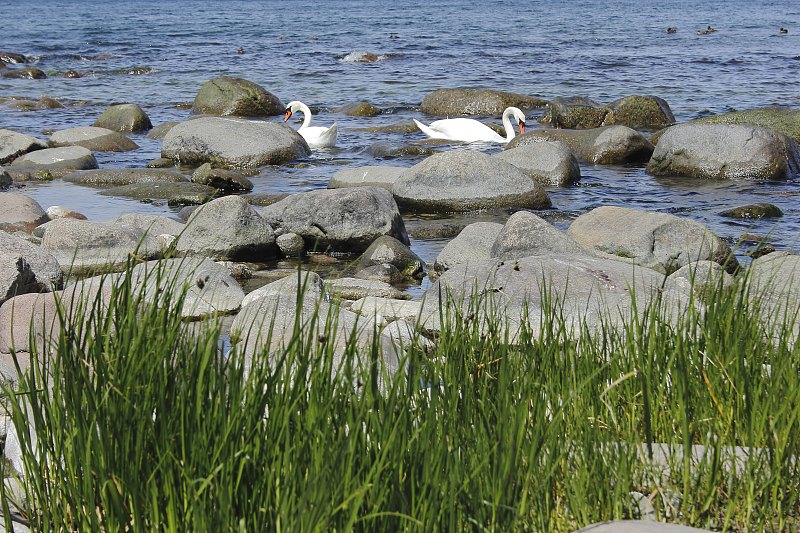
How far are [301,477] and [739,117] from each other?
47.0 ft

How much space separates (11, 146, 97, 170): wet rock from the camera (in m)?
13.0

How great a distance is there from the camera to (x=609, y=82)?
72.9 ft

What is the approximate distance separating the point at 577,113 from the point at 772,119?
130 inches

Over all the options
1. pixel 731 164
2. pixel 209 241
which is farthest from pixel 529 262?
pixel 731 164

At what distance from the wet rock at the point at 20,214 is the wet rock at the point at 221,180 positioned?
7.15 feet

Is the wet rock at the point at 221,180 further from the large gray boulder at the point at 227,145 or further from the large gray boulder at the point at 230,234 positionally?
the large gray boulder at the point at 230,234

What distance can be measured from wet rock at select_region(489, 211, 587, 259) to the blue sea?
130 centimetres

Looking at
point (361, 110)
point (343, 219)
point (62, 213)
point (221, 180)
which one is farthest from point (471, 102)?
point (343, 219)

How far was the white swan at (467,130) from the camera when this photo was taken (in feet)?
50.8

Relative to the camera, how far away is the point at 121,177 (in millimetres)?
12367

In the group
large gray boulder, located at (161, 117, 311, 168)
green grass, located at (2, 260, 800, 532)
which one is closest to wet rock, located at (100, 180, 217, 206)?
large gray boulder, located at (161, 117, 311, 168)

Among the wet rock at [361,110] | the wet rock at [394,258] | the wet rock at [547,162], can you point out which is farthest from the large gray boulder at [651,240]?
the wet rock at [361,110]

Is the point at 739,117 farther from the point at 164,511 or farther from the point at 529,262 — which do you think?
the point at 164,511

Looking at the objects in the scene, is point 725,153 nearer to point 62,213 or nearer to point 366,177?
point 366,177
